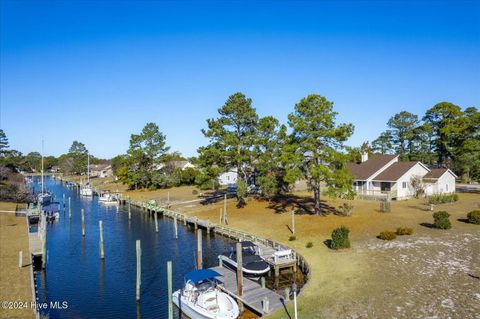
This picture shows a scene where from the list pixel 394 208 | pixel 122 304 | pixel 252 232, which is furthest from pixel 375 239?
pixel 122 304

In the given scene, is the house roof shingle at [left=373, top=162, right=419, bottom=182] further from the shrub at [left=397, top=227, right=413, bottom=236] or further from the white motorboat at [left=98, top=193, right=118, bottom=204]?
the white motorboat at [left=98, top=193, right=118, bottom=204]

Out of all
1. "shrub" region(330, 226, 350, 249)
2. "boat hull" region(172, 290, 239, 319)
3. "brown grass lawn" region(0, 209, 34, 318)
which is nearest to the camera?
"boat hull" region(172, 290, 239, 319)

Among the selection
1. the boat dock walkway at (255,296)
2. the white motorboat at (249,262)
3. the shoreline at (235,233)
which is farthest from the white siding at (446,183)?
the boat dock walkway at (255,296)

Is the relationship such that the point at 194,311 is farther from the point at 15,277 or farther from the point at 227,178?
the point at 227,178

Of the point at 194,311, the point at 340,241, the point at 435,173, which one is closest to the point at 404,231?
the point at 340,241

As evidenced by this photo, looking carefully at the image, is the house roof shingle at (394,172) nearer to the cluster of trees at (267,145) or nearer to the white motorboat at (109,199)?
the cluster of trees at (267,145)

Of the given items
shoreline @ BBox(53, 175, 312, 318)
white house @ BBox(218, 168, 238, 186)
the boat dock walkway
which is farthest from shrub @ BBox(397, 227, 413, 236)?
white house @ BBox(218, 168, 238, 186)

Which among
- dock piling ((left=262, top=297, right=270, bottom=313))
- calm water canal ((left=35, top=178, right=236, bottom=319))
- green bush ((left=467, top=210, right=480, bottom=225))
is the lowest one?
calm water canal ((left=35, top=178, right=236, bottom=319))
